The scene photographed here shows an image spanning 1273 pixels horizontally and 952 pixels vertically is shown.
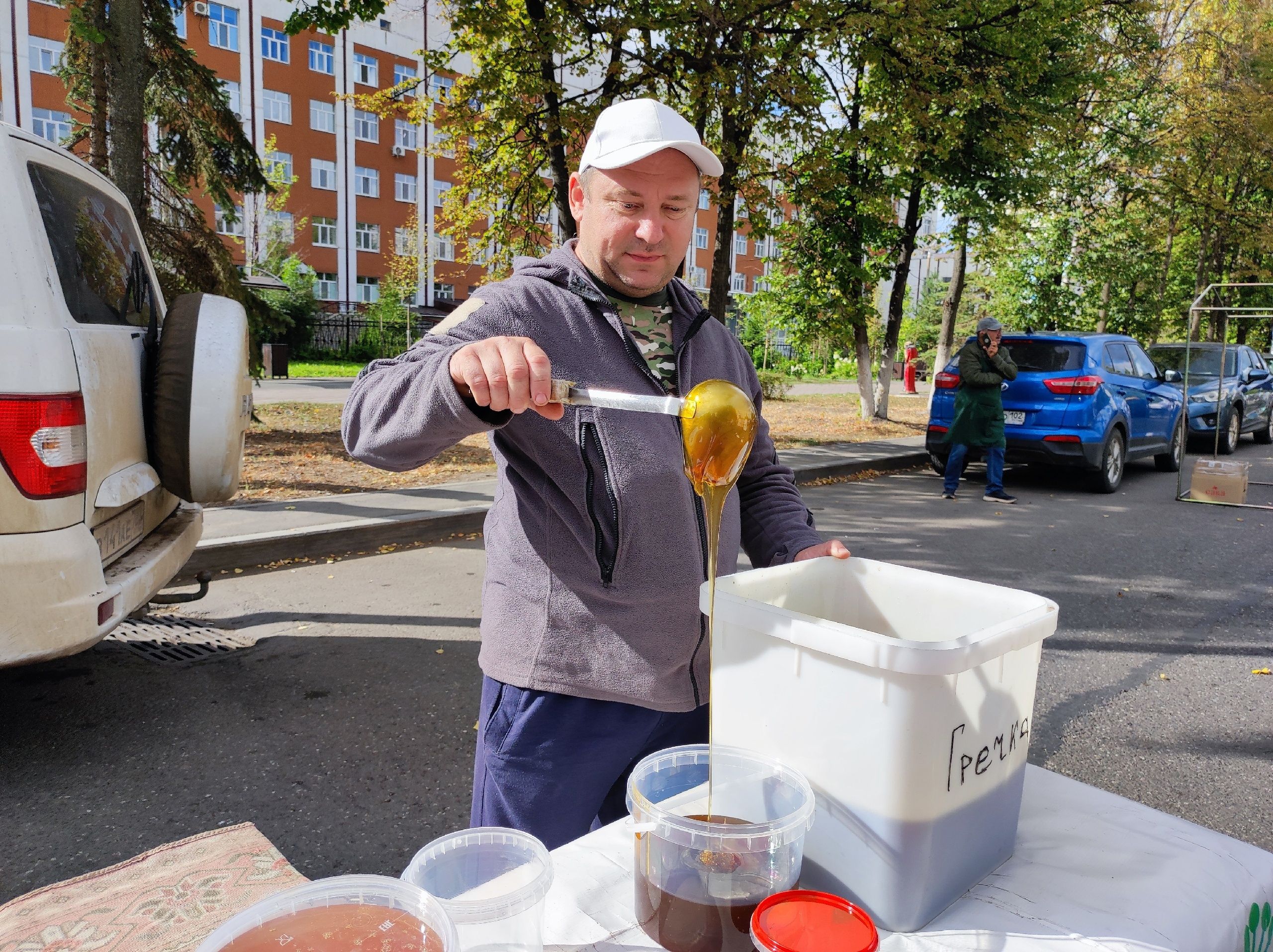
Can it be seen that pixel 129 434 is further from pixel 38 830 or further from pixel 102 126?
pixel 102 126

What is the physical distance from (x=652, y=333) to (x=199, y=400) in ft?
8.48

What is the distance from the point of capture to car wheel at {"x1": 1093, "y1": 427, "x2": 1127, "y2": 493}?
34.3 feet

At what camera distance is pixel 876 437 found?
14836 millimetres

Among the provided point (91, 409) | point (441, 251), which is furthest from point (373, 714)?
point (441, 251)

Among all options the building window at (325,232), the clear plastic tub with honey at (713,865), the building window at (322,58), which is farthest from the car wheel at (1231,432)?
the building window at (322,58)

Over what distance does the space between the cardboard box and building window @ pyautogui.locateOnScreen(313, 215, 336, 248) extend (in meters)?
37.0

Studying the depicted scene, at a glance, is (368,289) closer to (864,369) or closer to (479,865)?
(864,369)

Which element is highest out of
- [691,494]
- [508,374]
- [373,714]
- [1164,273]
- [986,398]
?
[1164,273]

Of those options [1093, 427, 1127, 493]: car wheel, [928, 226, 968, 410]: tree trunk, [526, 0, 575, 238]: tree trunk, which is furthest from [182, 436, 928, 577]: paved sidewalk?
[928, 226, 968, 410]: tree trunk

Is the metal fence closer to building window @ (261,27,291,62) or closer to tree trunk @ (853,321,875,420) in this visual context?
→ building window @ (261,27,291,62)

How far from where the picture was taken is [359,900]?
949 mm

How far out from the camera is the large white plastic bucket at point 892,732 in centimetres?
116

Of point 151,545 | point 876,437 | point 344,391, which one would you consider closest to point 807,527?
point 151,545

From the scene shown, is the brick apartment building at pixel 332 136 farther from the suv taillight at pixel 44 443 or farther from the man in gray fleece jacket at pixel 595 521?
the man in gray fleece jacket at pixel 595 521
